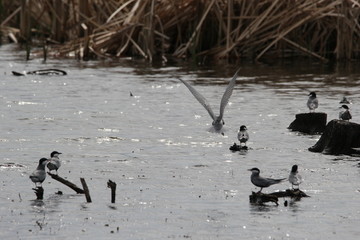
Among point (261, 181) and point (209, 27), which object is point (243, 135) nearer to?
point (261, 181)

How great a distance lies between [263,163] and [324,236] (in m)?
4.77

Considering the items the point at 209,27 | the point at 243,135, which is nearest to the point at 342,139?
the point at 243,135

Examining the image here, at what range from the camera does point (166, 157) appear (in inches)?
635

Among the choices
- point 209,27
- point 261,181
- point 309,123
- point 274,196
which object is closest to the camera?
point 274,196

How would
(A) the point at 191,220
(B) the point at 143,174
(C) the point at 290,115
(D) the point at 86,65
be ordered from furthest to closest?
1. (D) the point at 86,65
2. (C) the point at 290,115
3. (B) the point at 143,174
4. (A) the point at 191,220

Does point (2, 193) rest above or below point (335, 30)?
below

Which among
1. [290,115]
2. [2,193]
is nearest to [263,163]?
[2,193]

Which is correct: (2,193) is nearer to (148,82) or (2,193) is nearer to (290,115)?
(290,115)

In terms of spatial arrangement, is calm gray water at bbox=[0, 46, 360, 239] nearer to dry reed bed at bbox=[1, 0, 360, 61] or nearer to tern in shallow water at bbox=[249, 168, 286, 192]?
tern in shallow water at bbox=[249, 168, 286, 192]

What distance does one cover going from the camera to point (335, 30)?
32.2 metres

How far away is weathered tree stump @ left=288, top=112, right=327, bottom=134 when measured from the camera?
62.3ft

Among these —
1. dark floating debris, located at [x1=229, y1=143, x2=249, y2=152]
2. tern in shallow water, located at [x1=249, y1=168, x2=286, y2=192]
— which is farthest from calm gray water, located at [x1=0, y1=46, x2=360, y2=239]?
dark floating debris, located at [x1=229, y1=143, x2=249, y2=152]

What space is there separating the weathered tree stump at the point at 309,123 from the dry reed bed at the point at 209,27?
1075 cm

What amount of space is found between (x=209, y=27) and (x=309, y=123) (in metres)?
13.4
